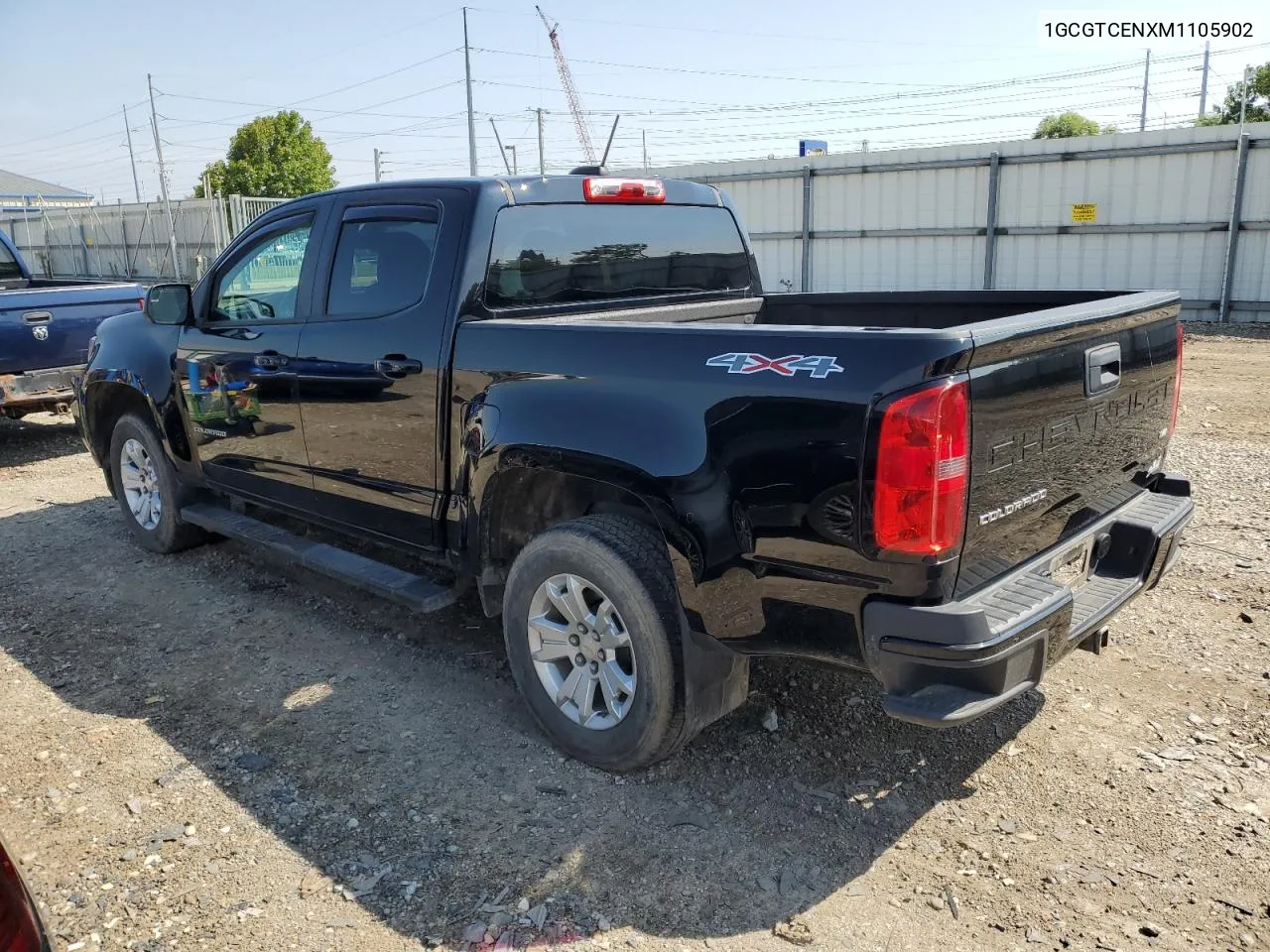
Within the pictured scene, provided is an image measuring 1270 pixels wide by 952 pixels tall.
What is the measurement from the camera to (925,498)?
8.22 ft

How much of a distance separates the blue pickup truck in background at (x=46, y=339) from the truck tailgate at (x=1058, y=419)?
777cm

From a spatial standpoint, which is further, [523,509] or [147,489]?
[147,489]

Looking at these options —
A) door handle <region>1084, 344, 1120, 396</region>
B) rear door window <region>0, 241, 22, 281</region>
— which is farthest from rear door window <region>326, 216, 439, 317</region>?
rear door window <region>0, 241, 22, 281</region>

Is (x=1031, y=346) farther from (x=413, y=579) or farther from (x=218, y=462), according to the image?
(x=218, y=462)

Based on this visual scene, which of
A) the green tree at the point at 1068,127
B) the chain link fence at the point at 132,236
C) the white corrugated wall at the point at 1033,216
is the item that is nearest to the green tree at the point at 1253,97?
the green tree at the point at 1068,127

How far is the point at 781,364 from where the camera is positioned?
8.89 feet

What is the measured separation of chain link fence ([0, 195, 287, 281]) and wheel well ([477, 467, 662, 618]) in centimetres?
2048

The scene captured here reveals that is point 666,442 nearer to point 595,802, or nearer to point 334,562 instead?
point 595,802

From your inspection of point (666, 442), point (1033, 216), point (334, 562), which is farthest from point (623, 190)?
point (1033, 216)

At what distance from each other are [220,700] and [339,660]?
20.7 inches

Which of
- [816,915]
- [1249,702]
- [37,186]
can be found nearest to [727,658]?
[816,915]

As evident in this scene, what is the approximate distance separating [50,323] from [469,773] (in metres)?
6.64

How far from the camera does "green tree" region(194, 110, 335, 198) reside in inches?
1898

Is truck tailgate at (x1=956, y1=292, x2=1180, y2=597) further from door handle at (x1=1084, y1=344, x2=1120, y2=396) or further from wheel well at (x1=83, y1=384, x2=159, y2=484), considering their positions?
wheel well at (x1=83, y1=384, x2=159, y2=484)
